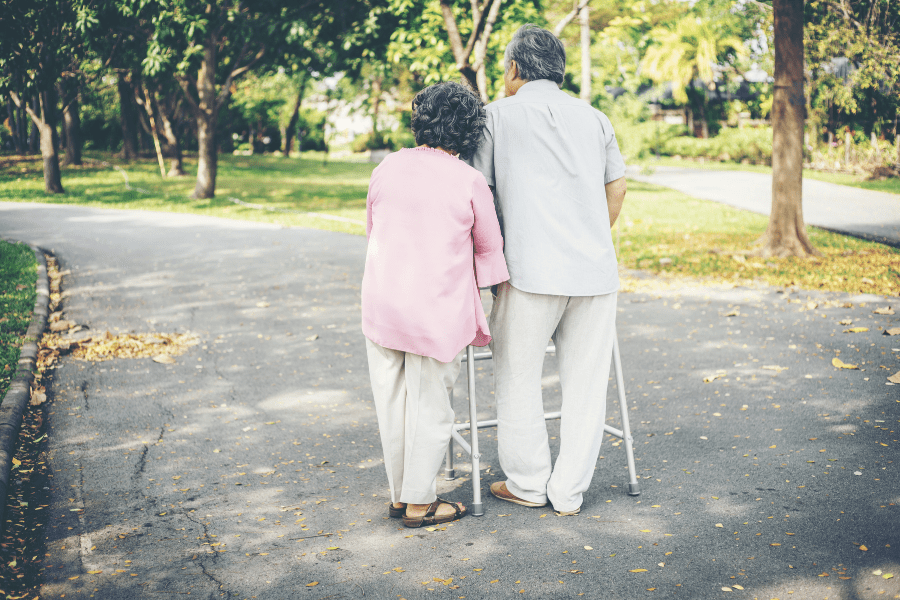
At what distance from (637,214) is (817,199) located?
4.53 m

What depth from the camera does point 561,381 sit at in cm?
347

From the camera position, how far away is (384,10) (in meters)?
14.9

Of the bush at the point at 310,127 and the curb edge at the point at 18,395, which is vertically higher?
the bush at the point at 310,127

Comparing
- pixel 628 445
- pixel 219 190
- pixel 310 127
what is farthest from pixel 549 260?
pixel 310 127

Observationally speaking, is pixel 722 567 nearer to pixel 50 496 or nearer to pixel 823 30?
pixel 50 496

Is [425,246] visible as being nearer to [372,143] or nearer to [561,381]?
[561,381]

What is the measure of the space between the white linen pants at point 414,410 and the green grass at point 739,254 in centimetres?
621

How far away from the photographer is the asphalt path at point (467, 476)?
2945 millimetres

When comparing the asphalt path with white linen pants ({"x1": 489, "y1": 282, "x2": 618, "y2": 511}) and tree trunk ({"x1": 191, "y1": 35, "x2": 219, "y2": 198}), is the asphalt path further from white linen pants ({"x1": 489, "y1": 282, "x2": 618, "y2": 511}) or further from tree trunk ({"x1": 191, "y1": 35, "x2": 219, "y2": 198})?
tree trunk ({"x1": 191, "y1": 35, "x2": 219, "y2": 198})

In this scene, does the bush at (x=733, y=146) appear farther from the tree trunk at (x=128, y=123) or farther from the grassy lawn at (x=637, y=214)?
the tree trunk at (x=128, y=123)

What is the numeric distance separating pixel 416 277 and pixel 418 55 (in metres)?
10.7

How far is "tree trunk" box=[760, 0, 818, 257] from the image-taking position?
9.83 m

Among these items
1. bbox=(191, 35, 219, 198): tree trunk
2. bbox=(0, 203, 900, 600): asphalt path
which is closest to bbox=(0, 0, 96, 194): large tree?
bbox=(191, 35, 219, 198): tree trunk

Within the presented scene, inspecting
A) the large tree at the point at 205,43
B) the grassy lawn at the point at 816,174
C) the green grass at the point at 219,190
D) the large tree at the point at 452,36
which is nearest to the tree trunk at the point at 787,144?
the large tree at the point at 452,36
